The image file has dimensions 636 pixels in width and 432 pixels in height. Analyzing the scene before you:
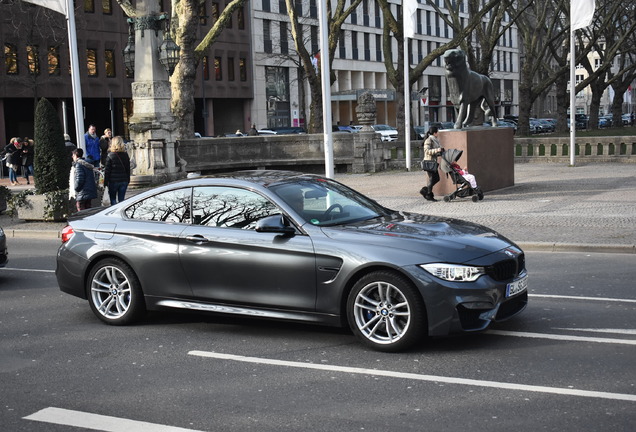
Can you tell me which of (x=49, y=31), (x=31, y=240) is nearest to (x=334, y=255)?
(x=31, y=240)

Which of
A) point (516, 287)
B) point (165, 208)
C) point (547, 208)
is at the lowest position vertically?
point (547, 208)

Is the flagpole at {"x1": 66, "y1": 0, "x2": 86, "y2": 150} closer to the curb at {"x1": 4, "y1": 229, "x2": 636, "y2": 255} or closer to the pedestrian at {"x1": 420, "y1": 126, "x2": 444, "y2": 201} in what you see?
the pedestrian at {"x1": 420, "y1": 126, "x2": 444, "y2": 201}

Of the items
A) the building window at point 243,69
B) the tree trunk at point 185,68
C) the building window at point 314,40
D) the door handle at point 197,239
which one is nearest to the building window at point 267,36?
the building window at point 243,69

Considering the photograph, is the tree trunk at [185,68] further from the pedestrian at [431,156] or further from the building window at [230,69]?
the building window at [230,69]

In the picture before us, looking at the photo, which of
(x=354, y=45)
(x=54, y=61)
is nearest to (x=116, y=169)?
(x=54, y=61)

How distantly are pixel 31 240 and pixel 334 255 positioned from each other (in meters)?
11.5

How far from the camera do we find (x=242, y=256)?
776cm

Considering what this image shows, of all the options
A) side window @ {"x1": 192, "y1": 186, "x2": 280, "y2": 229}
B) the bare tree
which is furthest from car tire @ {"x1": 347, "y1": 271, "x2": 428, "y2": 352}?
the bare tree

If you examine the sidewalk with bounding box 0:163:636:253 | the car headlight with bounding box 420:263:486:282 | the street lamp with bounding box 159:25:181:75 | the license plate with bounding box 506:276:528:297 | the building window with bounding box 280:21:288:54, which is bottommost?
the sidewalk with bounding box 0:163:636:253

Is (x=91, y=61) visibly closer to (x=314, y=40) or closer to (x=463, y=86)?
(x=314, y=40)

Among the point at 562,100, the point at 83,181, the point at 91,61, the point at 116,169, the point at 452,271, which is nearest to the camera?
the point at 452,271

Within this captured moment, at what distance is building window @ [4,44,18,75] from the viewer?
51.8 metres

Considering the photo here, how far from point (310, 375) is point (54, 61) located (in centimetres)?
5216

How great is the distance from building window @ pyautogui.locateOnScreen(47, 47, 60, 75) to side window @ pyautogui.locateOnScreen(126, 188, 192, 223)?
48649 mm
